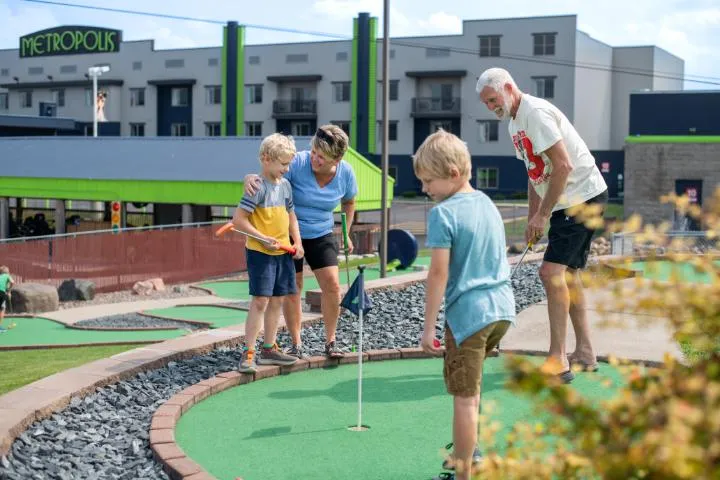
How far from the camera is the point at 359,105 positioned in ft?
201

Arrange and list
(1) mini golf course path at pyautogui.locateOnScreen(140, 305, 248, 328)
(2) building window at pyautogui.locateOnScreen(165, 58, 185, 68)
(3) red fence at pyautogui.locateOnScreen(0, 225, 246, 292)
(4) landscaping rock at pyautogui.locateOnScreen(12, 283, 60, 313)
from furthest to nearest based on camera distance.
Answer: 1. (2) building window at pyautogui.locateOnScreen(165, 58, 185, 68)
2. (3) red fence at pyautogui.locateOnScreen(0, 225, 246, 292)
3. (4) landscaping rock at pyautogui.locateOnScreen(12, 283, 60, 313)
4. (1) mini golf course path at pyautogui.locateOnScreen(140, 305, 248, 328)

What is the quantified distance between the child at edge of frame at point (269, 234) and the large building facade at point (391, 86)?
→ 161 ft

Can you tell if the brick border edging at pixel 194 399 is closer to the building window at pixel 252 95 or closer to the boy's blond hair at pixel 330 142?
the boy's blond hair at pixel 330 142

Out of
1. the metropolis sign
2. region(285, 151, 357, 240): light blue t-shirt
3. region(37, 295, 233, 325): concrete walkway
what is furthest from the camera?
the metropolis sign

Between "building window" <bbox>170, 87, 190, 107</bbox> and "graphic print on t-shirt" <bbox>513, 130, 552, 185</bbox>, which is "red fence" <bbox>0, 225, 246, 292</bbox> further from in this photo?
"building window" <bbox>170, 87, 190, 107</bbox>

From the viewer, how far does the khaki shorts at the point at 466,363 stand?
11.5ft

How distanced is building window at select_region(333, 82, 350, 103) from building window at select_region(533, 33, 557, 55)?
42.4ft

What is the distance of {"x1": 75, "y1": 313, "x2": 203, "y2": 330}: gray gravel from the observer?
13.5 meters

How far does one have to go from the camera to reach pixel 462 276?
11.5 ft

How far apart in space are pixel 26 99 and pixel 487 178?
38.1m

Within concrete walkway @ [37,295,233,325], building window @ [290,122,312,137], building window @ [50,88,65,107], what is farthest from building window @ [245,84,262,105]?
concrete walkway @ [37,295,233,325]

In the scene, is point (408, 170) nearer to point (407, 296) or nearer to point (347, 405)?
point (407, 296)

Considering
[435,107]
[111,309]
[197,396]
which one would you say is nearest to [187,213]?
[111,309]

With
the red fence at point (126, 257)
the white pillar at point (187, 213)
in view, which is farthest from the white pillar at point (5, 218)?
the red fence at point (126, 257)
